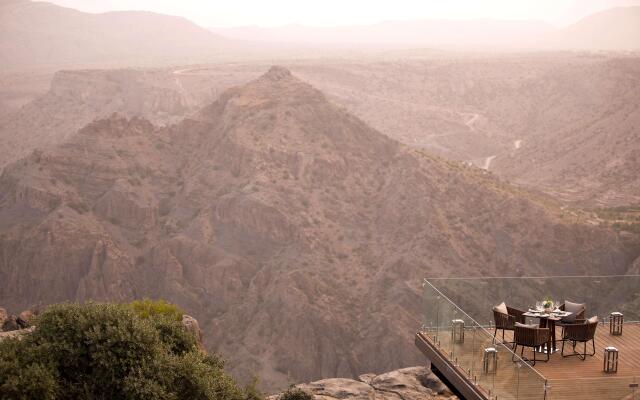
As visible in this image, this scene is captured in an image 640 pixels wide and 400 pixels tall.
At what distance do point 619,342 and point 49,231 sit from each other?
41.9 metres

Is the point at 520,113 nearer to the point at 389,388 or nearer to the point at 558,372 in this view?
the point at 389,388

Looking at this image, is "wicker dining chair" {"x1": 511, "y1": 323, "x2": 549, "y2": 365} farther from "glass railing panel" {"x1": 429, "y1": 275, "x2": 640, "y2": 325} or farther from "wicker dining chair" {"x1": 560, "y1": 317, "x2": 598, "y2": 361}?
"glass railing panel" {"x1": 429, "y1": 275, "x2": 640, "y2": 325}

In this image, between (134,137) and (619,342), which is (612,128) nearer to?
(134,137)

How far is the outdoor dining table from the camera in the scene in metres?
17.9

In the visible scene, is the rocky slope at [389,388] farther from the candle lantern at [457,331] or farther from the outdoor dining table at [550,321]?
the outdoor dining table at [550,321]

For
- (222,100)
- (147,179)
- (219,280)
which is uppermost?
(222,100)

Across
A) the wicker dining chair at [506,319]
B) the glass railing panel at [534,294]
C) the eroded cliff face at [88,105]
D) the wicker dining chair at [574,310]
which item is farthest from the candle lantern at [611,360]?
the eroded cliff face at [88,105]

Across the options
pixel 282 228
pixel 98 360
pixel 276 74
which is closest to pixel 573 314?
pixel 98 360

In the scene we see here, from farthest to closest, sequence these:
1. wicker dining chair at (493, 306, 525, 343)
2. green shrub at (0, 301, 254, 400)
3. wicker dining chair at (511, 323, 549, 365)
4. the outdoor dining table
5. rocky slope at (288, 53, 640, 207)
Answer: rocky slope at (288, 53, 640, 207) < wicker dining chair at (493, 306, 525, 343) < the outdoor dining table < wicker dining chair at (511, 323, 549, 365) < green shrub at (0, 301, 254, 400)

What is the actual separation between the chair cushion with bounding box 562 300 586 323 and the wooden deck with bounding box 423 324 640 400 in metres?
0.81

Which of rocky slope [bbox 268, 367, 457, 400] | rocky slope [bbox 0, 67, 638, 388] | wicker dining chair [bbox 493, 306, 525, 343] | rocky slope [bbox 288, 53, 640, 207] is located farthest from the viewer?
rocky slope [bbox 288, 53, 640, 207]

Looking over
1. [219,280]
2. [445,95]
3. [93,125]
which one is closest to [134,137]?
[93,125]

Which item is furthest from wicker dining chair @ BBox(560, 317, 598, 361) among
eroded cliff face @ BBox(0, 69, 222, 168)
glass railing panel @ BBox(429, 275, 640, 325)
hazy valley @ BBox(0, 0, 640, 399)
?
eroded cliff face @ BBox(0, 69, 222, 168)

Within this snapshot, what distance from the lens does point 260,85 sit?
6631 centimetres
